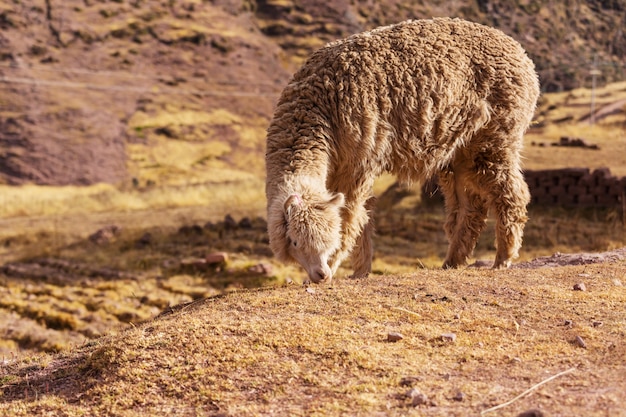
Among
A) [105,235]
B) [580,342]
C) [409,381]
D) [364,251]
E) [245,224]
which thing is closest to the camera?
[409,381]

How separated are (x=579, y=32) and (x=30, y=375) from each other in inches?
2285

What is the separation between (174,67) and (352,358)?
4511 centimetres

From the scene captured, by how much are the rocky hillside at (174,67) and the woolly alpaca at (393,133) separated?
29.2 metres

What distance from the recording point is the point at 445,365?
5777mm

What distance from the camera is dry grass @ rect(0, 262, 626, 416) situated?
→ 527cm

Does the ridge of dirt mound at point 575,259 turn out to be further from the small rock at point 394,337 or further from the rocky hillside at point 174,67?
the rocky hillside at point 174,67

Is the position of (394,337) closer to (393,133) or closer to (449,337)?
(449,337)

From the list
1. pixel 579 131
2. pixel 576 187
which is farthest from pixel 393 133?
pixel 579 131

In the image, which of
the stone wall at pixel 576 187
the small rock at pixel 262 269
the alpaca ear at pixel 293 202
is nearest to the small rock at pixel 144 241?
the small rock at pixel 262 269

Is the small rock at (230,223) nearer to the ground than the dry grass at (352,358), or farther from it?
nearer to the ground

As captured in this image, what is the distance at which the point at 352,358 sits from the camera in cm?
588

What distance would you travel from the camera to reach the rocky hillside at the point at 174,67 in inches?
1564

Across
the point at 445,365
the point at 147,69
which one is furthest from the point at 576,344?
the point at 147,69

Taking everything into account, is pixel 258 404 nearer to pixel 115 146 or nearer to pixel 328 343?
pixel 328 343
